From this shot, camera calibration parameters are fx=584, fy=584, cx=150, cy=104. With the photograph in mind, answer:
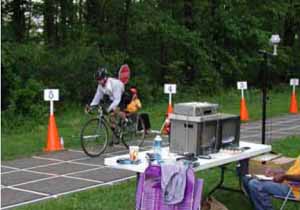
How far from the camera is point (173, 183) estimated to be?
461 centimetres

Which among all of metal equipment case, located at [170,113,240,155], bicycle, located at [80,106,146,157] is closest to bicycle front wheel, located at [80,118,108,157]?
bicycle, located at [80,106,146,157]

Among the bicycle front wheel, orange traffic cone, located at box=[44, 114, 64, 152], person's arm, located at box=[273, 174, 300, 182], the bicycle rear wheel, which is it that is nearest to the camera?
person's arm, located at box=[273, 174, 300, 182]

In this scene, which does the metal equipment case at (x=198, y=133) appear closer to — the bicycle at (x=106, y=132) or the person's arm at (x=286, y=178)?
the person's arm at (x=286, y=178)

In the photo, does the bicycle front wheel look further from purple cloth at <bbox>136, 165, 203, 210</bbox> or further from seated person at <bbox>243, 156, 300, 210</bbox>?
purple cloth at <bbox>136, 165, 203, 210</bbox>

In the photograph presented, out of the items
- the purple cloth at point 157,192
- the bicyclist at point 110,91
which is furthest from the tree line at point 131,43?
the purple cloth at point 157,192

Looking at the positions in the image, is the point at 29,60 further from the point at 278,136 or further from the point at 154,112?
the point at 278,136

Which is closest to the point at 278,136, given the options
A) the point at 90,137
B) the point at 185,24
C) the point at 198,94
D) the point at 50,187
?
the point at 90,137

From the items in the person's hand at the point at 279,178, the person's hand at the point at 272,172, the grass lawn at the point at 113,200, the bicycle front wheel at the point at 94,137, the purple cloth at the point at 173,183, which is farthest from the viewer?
the bicycle front wheel at the point at 94,137

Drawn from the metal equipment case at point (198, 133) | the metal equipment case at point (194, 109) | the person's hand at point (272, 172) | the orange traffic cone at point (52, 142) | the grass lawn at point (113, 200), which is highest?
the metal equipment case at point (194, 109)

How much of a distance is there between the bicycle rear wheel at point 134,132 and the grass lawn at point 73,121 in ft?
2.92

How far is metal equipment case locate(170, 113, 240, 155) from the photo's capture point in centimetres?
546

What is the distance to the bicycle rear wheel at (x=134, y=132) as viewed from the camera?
33.7 ft

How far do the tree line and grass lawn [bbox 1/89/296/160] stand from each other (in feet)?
2.45

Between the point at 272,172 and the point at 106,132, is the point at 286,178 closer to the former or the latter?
the point at 272,172
